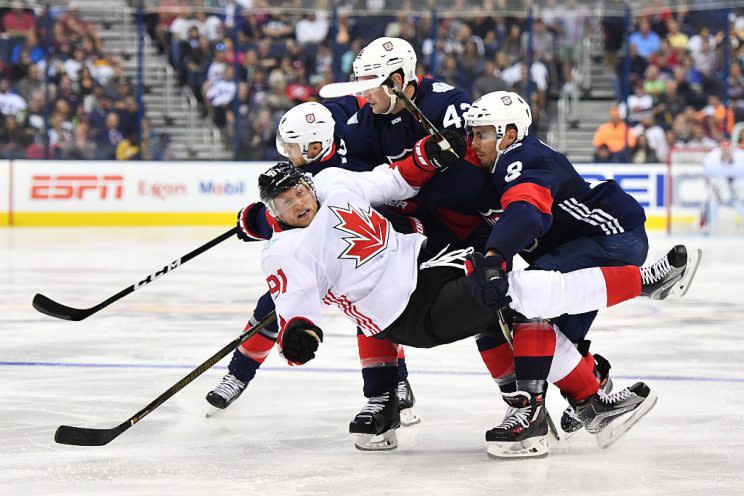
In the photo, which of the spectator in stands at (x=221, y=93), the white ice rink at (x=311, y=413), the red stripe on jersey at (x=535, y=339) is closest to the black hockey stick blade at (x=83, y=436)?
the white ice rink at (x=311, y=413)

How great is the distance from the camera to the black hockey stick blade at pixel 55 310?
13.5ft

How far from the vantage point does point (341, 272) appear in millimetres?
3100

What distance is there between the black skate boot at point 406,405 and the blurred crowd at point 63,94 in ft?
28.7

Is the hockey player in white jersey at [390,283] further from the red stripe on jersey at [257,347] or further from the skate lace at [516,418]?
the red stripe on jersey at [257,347]

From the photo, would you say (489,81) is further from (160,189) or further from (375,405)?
(375,405)

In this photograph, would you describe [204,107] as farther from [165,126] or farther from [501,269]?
[501,269]

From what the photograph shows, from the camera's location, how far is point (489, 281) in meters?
2.89

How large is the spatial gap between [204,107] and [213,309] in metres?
6.56

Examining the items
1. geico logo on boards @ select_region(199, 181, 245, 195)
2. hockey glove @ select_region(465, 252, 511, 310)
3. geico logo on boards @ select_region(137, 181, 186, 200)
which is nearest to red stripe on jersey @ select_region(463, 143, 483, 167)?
hockey glove @ select_region(465, 252, 511, 310)

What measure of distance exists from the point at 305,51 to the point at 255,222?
931 cm

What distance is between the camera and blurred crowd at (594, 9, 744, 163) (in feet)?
40.1

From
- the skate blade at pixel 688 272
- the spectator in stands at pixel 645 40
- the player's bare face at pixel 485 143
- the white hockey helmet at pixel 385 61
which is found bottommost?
the skate blade at pixel 688 272

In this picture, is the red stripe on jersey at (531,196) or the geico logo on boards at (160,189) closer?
the red stripe on jersey at (531,196)

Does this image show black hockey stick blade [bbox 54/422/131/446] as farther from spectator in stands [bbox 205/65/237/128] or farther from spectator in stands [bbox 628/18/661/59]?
spectator in stands [bbox 628/18/661/59]
